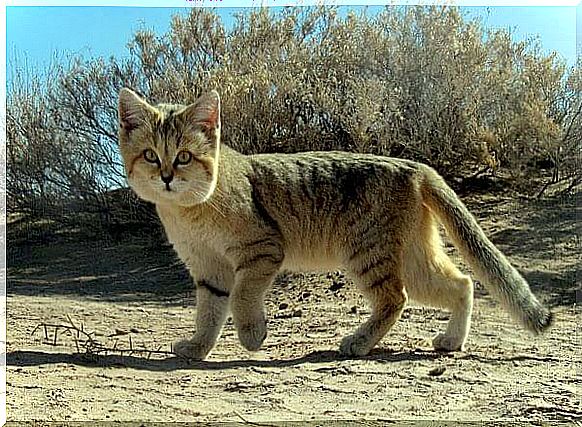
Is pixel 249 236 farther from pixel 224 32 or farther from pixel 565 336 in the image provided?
pixel 224 32

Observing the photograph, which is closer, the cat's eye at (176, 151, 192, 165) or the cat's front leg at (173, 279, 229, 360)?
the cat's eye at (176, 151, 192, 165)

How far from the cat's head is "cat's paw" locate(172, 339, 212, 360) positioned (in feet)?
1.46

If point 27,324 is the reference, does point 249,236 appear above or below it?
above

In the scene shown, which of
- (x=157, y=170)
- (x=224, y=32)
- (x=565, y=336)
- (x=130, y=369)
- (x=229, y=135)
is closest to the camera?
(x=130, y=369)

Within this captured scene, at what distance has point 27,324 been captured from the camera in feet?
9.34

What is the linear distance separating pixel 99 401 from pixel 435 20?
3.32m

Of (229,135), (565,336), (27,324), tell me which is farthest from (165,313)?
(565,336)

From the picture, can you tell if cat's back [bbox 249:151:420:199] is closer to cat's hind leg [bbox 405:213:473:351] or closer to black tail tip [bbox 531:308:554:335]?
cat's hind leg [bbox 405:213:473:351]

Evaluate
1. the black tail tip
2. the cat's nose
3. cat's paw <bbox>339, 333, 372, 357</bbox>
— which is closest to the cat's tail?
the black tail tip

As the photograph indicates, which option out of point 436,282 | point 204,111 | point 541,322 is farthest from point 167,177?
point 541,322

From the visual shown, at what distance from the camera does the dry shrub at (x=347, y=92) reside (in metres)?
4.46

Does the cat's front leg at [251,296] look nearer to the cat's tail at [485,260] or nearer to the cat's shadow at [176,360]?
the cat's shadow at [176,360]

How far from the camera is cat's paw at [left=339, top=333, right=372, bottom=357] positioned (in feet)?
7.84

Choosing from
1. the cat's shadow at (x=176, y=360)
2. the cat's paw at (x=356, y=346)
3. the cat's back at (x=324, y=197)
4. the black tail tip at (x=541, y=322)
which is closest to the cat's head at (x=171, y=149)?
the cat's back at (x=324, y=197)
